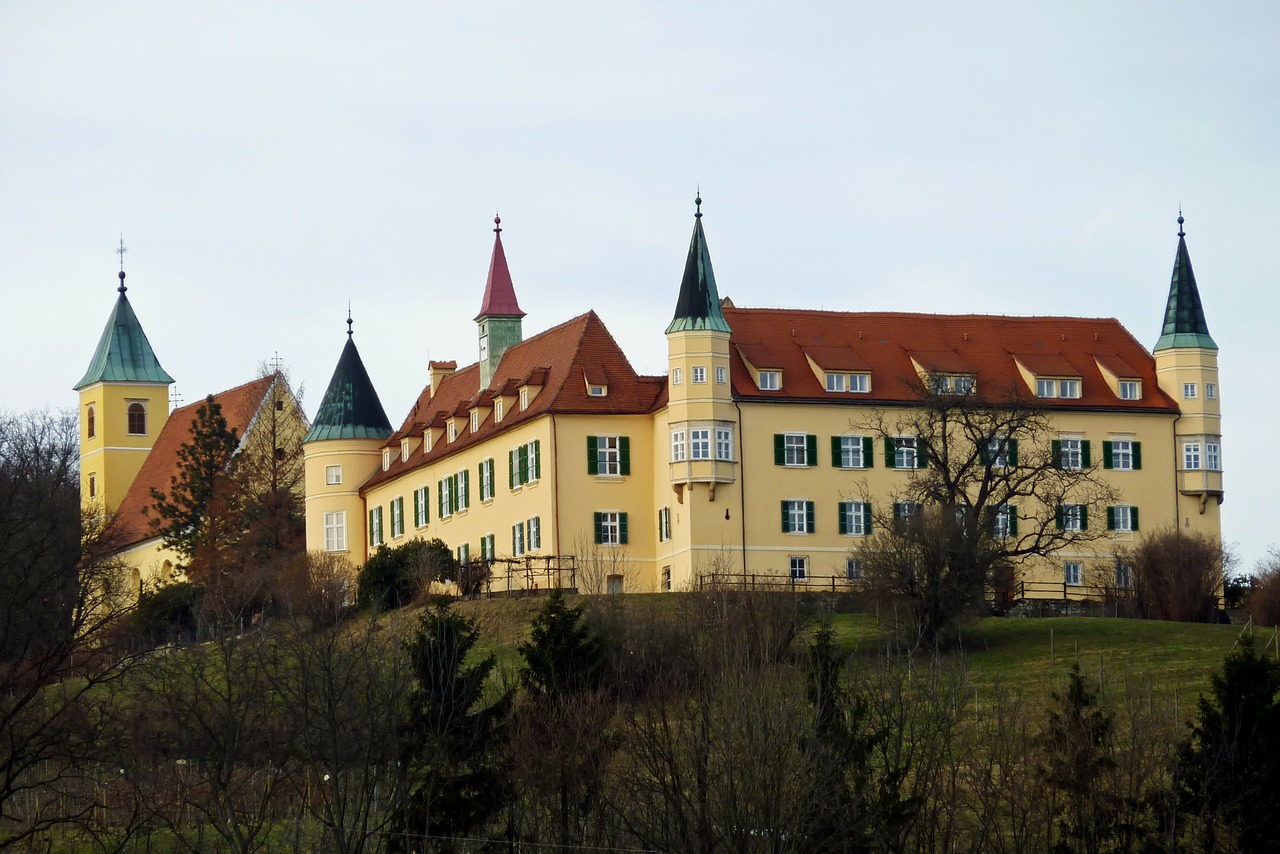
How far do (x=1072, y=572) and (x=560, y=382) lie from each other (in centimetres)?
1551

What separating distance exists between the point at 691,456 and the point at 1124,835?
105ft

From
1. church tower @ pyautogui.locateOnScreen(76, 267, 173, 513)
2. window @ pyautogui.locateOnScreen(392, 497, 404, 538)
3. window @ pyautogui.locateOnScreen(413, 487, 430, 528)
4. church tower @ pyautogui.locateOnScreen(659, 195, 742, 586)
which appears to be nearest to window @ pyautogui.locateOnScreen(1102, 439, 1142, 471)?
church tower @ pyautogui.locateOnScreen(659, 195, 742, 586)

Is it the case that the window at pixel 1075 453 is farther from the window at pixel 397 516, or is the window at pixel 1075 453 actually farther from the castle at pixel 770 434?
the window at pixel 397 516

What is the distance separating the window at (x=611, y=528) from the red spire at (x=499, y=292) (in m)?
13.3

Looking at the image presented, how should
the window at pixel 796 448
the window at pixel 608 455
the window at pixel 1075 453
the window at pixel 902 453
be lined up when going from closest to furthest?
the window at pixel 796 448
the window at pixel 608 455
the window at pixel 902 453
the window at pixel 1075 453

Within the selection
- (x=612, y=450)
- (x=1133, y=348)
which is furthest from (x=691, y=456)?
(x=1133, y=348)

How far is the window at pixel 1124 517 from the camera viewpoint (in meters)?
76.6

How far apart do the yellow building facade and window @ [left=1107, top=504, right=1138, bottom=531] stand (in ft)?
0.19

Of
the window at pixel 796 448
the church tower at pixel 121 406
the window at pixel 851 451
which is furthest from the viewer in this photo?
the church tower at pixel 121 406

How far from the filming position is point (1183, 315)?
7938cm

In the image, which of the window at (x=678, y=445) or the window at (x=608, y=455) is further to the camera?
the window at (x=608, y=455)

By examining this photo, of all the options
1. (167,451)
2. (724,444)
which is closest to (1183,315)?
(724,444)

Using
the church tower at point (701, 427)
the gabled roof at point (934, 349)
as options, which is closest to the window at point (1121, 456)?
the gabled roof at point (934, 349)

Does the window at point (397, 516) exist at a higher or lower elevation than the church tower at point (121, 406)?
lower
